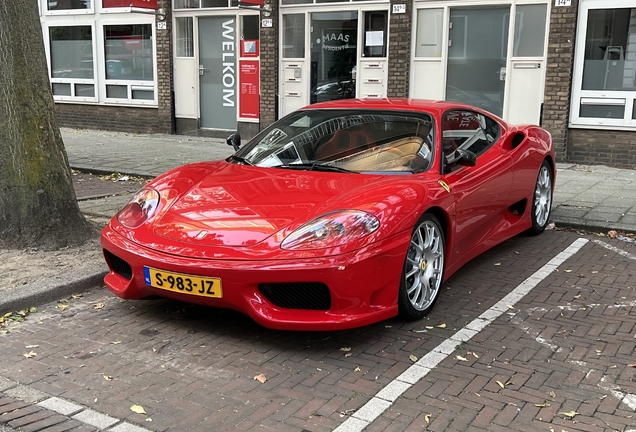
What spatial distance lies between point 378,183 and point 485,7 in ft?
26.7

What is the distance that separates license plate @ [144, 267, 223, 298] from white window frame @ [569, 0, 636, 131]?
28.5 feet

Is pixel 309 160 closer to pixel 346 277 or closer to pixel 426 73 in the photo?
pixel 346 277

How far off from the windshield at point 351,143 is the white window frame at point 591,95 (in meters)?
6.73

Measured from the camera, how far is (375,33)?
12164 millimetres

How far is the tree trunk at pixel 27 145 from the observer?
17.4 feet

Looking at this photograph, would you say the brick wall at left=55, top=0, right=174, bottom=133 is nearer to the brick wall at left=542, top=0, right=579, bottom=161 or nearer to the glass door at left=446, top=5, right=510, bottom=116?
the glass door at left=446, top=5, right=510, bottom=116

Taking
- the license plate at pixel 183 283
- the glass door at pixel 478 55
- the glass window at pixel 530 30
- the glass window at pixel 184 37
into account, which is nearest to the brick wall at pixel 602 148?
the glass door at pixel 478 55

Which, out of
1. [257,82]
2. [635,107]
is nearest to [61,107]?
[257,82]

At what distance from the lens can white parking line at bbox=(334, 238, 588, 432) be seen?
3042mm

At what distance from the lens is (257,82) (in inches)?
532

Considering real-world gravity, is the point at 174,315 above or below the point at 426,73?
below

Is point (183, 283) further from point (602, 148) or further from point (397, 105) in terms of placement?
point (602, 148)

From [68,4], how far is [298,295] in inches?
577

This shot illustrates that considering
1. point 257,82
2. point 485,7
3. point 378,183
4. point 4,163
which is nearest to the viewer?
point 378,183
